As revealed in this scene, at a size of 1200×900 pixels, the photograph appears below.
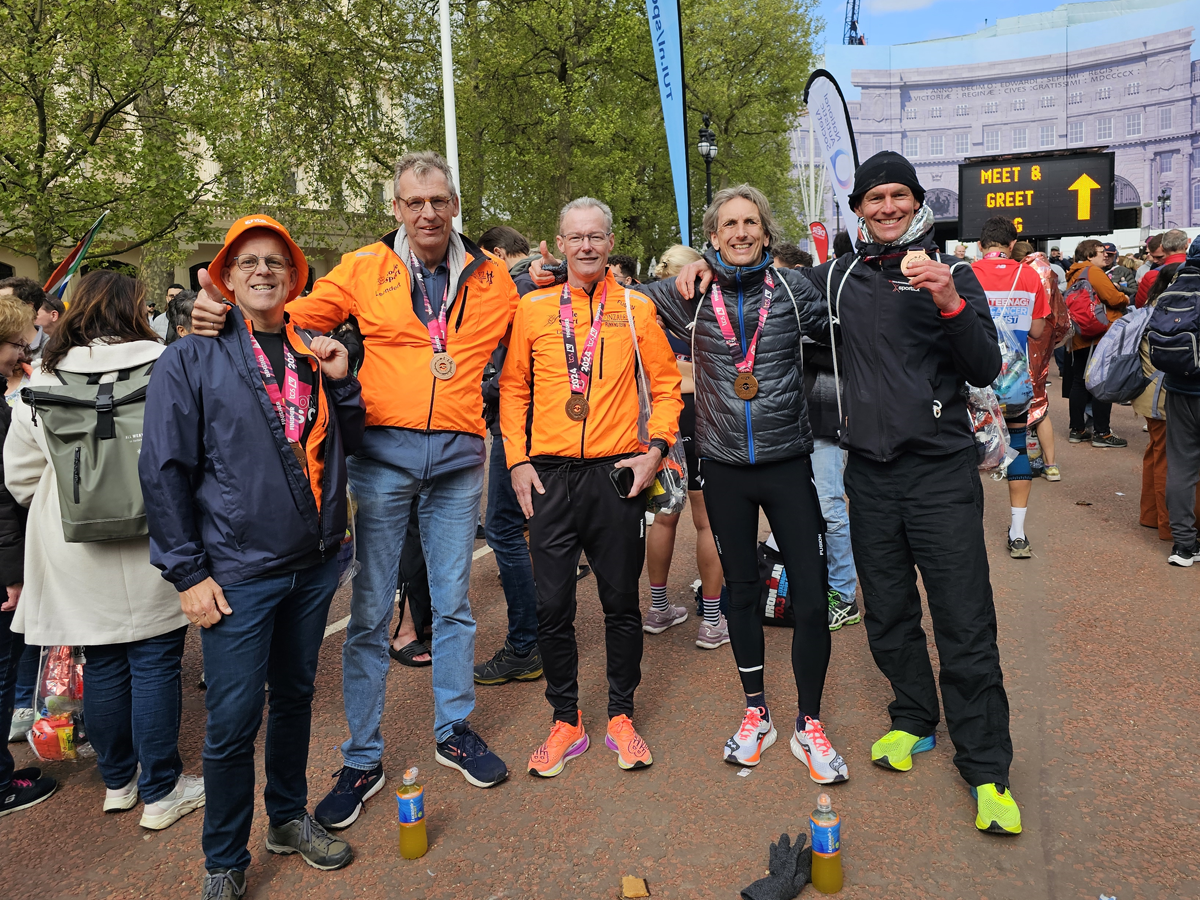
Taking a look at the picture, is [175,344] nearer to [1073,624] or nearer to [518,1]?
[1073,624]

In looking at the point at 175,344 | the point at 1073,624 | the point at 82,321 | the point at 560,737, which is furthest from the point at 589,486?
the point at 1073,624

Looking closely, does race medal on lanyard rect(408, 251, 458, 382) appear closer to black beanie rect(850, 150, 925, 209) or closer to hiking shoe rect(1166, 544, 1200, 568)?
black beanie rect(850, 150, 925, 209)

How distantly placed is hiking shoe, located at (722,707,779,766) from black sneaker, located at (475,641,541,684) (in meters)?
1.29

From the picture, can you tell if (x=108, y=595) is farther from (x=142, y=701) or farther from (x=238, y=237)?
(x=238, y=237)

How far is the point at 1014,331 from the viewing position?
695 cm

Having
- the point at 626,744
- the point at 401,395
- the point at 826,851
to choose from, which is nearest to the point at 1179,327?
the point at 626,744

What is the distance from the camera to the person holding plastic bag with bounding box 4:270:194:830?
3.24 metres

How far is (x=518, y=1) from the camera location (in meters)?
22.1

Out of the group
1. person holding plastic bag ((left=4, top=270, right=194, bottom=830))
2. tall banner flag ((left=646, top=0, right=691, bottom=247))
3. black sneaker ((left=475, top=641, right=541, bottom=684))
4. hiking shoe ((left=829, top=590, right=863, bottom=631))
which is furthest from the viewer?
tall banner flag ((left=646, top=0, right=691, bottom=247))

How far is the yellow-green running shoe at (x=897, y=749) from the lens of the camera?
11.5 ft

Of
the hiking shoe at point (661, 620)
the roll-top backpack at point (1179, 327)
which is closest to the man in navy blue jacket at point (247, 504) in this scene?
the hiking shoe at point (661, 620)

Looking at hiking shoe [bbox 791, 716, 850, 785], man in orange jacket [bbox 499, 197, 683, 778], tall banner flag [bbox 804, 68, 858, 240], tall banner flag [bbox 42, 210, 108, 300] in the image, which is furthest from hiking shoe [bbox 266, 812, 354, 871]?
tall banner flag [bbox 804, 68, 858, 240]

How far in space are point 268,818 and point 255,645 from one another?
92 centimetres

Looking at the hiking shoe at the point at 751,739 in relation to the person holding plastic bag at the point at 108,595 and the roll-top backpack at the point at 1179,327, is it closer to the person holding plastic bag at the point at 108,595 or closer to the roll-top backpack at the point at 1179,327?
the person holding plastic bag at the point at 108,595
